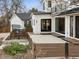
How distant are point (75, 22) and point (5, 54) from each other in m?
11.8

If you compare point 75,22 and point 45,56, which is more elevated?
point 75,22

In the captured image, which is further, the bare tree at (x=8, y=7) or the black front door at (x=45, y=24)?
the bare tree at (x=8, y=7)

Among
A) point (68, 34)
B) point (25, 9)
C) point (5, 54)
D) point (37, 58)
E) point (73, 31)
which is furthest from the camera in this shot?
point (25, 9)

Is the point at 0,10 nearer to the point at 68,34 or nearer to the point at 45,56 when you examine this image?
the point at 68,34

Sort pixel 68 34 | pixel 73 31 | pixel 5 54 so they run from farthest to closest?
1. pixel 68 34
2. pixel 73 31
3. pixel 5 54

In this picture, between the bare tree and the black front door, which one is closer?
the black front door

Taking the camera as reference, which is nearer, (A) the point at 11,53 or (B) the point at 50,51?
(A) the point at 11,53

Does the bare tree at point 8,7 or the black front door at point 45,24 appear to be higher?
the bare tree at point 8,7

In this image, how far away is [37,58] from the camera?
12.0 metres

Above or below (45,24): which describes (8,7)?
above

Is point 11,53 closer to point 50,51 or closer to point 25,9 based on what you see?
point 50,51

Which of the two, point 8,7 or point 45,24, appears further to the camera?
point 8,7

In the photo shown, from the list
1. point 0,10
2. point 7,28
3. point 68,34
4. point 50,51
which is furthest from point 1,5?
point 50,51

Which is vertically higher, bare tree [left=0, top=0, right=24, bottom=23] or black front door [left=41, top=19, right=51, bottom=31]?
bare tree [left=0, top=0, right=24, bottom=23]
